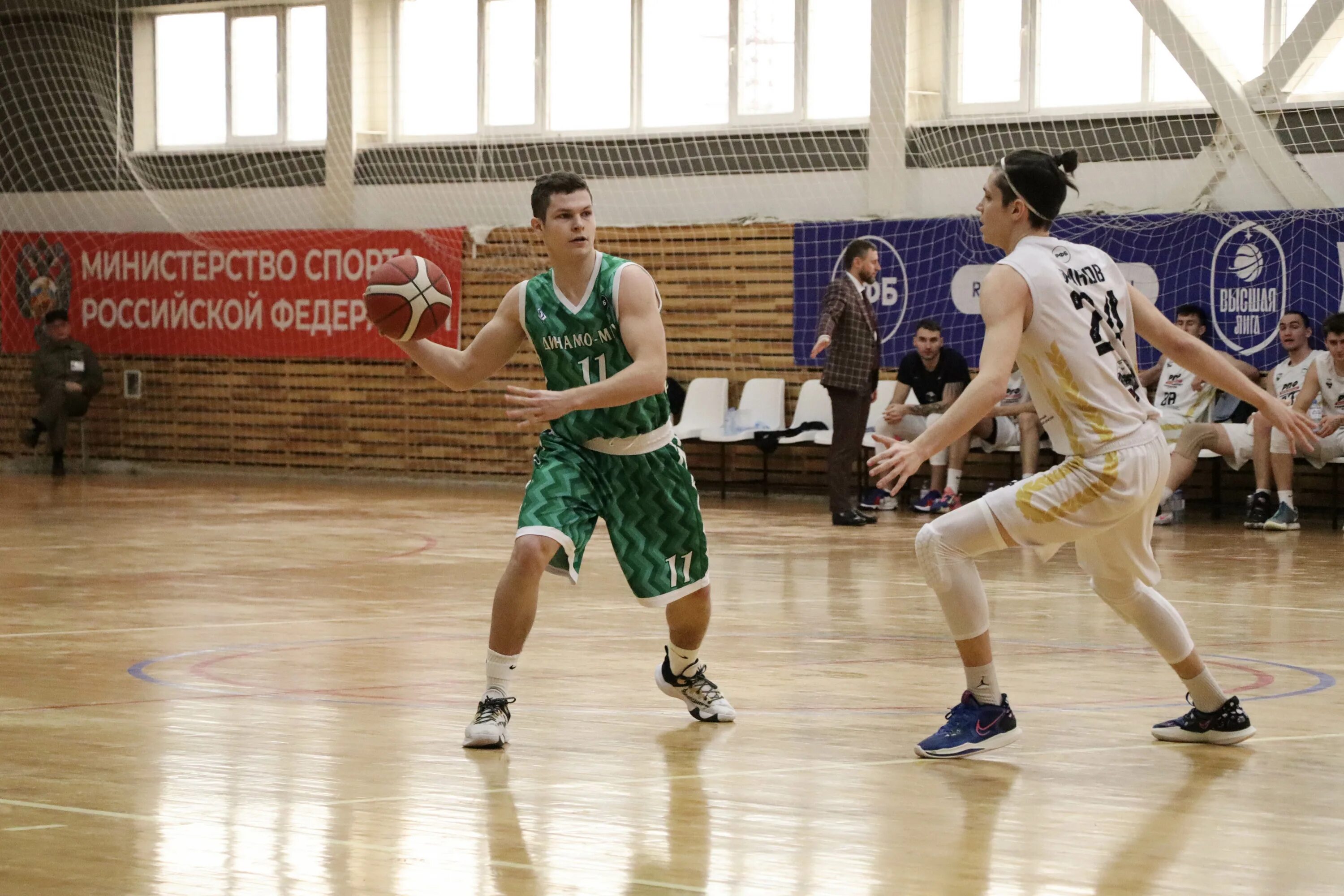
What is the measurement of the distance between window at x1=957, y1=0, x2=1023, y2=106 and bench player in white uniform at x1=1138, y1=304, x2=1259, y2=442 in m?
2.90

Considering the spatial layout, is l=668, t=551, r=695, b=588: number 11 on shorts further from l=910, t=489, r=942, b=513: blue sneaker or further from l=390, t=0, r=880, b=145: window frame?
l=390, t=0, r=880, b=145: window frame

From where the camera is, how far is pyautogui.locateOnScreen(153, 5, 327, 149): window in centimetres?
1950

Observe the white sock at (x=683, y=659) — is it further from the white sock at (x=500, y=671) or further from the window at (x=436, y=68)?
the window at (x=436, y=68)

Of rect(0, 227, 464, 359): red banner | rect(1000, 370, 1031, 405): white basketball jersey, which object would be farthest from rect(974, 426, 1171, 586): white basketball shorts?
rect(0, 227, 464, 359): red banner

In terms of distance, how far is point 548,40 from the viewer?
18.4 metres

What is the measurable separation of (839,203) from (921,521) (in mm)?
3689

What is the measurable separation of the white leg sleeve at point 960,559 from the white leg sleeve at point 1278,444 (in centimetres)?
863

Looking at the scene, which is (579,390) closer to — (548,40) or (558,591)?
(558,591)

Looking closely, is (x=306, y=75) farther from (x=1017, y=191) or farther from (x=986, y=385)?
(x=986, y=385)

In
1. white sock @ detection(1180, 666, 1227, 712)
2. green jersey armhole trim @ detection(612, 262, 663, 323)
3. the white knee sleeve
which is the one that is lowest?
white sock @ detection(1180, 666, 1227, 712)

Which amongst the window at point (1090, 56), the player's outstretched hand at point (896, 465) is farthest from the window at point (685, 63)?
the player's outstretched hand at point (896, 465)

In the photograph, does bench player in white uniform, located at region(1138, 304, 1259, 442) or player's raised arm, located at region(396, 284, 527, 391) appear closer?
player's raised arm, located at region(396, 284, 527, 391)

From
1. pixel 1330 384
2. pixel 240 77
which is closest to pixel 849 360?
pixel 1330 384

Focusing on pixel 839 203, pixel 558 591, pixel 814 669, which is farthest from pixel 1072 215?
pixel 814 669
